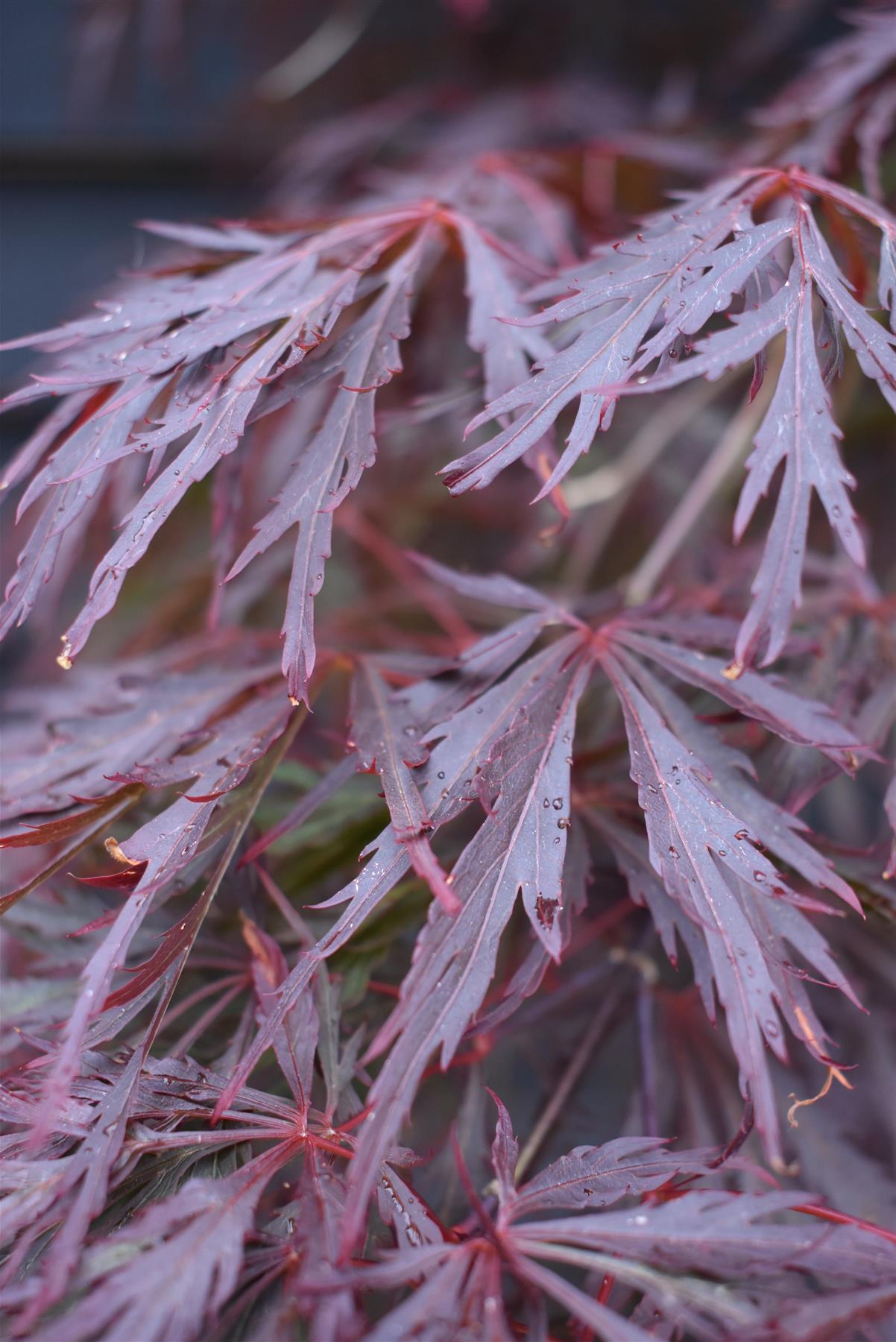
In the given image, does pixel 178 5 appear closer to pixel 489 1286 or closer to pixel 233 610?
pixel 233 610

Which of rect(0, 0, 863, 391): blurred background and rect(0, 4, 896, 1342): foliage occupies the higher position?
rect(0, 0, 863, 391): blurred background

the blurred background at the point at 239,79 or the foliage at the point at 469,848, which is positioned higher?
the blurred background at the point at 239,79

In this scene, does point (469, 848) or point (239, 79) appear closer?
point (469, 848)

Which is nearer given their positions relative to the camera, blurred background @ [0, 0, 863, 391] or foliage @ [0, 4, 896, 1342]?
foliage @ [0, 4, 896, 1342]

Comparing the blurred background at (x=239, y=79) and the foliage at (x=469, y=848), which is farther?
the blurred background at (x=239, y=79)
